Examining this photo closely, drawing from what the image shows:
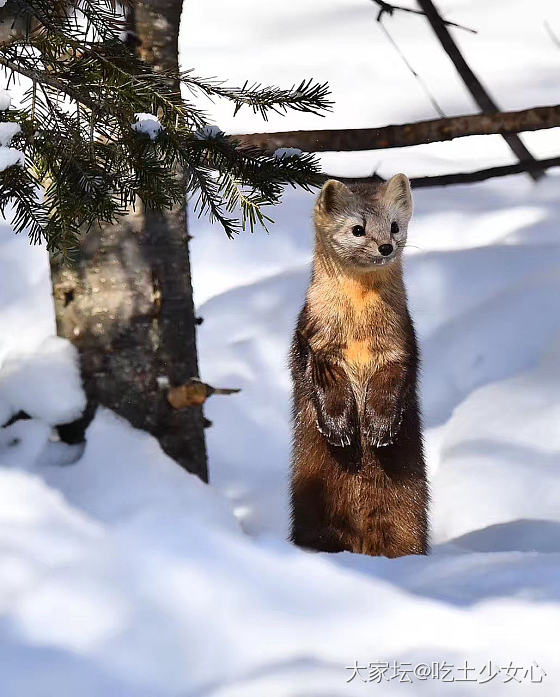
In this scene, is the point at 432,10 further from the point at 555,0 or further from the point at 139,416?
the point at 555,0

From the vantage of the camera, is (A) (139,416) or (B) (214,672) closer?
(B) (214,672)

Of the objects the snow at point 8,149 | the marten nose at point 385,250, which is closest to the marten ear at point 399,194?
the marten nose at point 385,250

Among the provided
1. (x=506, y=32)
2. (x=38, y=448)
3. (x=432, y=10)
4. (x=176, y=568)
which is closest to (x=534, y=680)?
(x=176, y=568)

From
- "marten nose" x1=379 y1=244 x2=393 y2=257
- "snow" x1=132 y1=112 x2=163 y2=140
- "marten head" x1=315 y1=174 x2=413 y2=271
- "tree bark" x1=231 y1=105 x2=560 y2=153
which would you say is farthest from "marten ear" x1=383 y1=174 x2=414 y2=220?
"snow" x1=132 y1=112 x2=163 y2=140

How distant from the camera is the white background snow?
249cm

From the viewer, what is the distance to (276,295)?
270 inches

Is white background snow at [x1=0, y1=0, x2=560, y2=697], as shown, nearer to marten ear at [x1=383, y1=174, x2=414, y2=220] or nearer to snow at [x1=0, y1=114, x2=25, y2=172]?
snow at [x1=0, y1=114, x2=25, y2=172]

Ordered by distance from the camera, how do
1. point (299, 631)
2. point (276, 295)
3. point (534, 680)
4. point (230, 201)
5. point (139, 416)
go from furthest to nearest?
point (276, 295), point (139, 416), point (230, 201), point (299, 631), point (534, 680)

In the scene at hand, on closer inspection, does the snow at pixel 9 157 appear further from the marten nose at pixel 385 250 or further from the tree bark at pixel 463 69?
the tree bark at pixel 463 69

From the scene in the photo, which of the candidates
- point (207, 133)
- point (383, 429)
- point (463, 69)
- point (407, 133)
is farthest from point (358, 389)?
point (463, 69)

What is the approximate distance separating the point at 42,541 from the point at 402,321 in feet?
5.37

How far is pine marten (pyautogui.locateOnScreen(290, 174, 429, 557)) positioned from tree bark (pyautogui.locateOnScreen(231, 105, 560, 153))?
2.03 feet

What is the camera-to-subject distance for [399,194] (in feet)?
13.0

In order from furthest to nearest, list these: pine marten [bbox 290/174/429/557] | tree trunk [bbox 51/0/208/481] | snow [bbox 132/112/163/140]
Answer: tree trunk [bbox 51/0/208/481]
pine marten [bbox 290/174/429/557]
snow [bbox 132/112/163/140]
